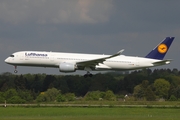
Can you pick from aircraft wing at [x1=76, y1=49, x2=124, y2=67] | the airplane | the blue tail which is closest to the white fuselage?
the airplane

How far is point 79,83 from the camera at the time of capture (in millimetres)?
97438

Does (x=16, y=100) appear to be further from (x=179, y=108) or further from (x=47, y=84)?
(x=47, y=84)

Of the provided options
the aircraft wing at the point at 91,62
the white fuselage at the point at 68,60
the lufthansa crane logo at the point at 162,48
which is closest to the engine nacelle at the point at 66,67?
the white fuselage at the point at 68,60

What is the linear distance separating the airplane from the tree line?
11919 millimetres

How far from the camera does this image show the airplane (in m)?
60.2

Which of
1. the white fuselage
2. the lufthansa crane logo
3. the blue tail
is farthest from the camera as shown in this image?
the lufthansa crane logo

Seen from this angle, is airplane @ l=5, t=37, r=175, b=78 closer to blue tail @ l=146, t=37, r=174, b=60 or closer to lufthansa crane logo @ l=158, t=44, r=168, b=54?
blue tail @ l=146, t=37, r=174, b=60

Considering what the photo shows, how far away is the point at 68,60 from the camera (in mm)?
61344

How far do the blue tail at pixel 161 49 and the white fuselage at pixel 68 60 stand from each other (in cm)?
153

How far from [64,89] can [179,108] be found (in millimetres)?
43405

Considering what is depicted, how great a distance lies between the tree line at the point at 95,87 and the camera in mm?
79125

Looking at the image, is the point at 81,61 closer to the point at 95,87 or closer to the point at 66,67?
the point at 66,67

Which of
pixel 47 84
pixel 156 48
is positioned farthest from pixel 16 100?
pixel 47 84

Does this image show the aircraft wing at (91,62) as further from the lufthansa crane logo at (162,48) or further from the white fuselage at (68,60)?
the lufthansa crane logo at (162,48)
